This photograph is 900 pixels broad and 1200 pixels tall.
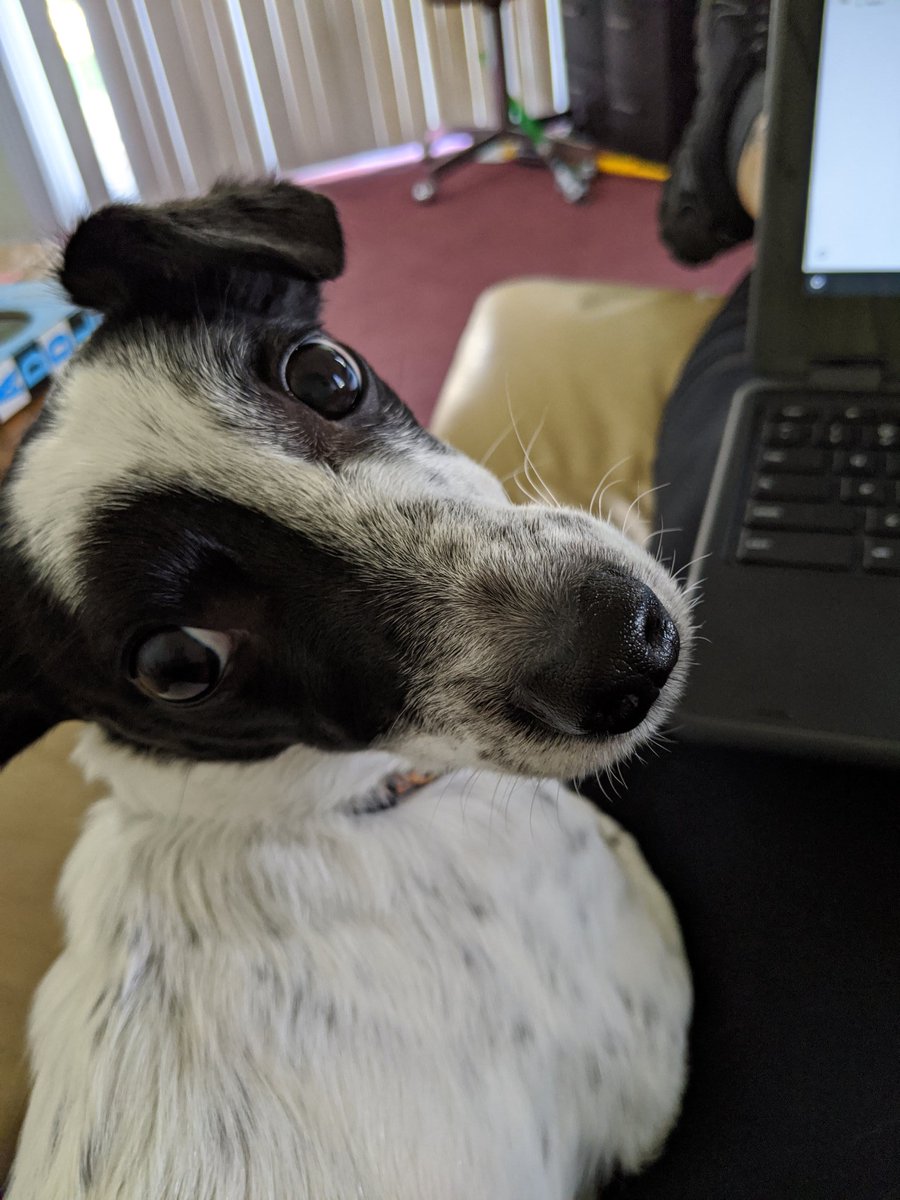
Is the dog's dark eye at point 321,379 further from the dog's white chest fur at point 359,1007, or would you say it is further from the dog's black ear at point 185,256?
the dog's white chest fur at point 359,1007

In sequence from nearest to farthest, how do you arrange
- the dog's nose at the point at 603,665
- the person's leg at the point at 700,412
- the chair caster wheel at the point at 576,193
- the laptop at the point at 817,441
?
the dog's nose at the point at 603,665, the laptop at the point at 817,441, the person's leg at the point at 700,412, the chair caster wheel at the point at 576,193

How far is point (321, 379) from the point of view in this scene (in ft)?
2.98

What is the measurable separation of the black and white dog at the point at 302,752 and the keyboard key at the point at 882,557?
0.74 feet

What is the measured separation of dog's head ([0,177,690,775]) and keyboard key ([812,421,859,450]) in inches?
11.5

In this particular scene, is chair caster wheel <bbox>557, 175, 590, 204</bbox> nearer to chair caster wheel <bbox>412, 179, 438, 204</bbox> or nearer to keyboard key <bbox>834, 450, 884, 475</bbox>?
chair caster wheel <bbox>412, 179, 438, 204</bbox>

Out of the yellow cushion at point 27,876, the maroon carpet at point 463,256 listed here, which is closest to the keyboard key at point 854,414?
the yellow cushion at point 27,876

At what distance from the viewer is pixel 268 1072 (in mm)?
795

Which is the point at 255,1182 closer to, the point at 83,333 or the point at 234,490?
the point at 234,490

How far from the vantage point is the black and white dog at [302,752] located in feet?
2.54

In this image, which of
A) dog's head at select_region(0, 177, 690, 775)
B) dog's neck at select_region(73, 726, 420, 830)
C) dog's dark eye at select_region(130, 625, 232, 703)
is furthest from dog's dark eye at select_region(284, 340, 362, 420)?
dog's neck at select_region(73, 726, 420, 830)

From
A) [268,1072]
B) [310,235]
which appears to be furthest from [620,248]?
[268,1072]

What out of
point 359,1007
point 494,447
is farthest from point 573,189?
point 359,1007

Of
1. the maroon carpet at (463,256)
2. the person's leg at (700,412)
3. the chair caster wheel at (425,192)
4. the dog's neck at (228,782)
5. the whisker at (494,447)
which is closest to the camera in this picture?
the dog's neck at (228,782)

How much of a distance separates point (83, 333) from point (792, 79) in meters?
1.21
